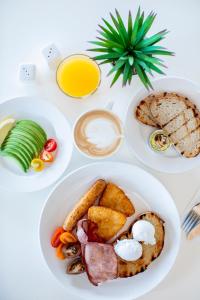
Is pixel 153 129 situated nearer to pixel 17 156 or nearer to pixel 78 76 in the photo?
pixel 78 76

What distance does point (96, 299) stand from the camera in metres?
1.50

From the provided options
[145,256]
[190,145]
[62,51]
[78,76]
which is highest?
[62,51]

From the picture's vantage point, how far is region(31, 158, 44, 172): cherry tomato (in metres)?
1.48

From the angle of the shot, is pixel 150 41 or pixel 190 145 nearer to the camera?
pixel 150 41

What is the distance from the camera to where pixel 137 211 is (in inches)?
60.4

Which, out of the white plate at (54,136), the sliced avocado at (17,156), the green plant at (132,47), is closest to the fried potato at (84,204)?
the white plate at (54,136)

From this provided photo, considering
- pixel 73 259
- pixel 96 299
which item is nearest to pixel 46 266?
pixel 73 259

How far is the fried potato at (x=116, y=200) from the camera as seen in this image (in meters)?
1.50

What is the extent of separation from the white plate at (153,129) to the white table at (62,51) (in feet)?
0.17

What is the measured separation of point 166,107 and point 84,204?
1.53 feet

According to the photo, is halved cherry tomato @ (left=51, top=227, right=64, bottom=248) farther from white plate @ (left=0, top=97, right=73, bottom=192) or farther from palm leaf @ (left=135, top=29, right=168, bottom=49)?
palm leaf @ (left=135, top=29, right=168, bottom=49)

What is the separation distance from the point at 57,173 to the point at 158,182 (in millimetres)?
369

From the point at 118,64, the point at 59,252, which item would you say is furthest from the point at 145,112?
the point at 59,252

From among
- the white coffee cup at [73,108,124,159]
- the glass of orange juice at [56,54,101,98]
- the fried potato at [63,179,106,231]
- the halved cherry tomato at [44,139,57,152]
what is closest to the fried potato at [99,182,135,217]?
the fried potato at [63,179,106,231]
